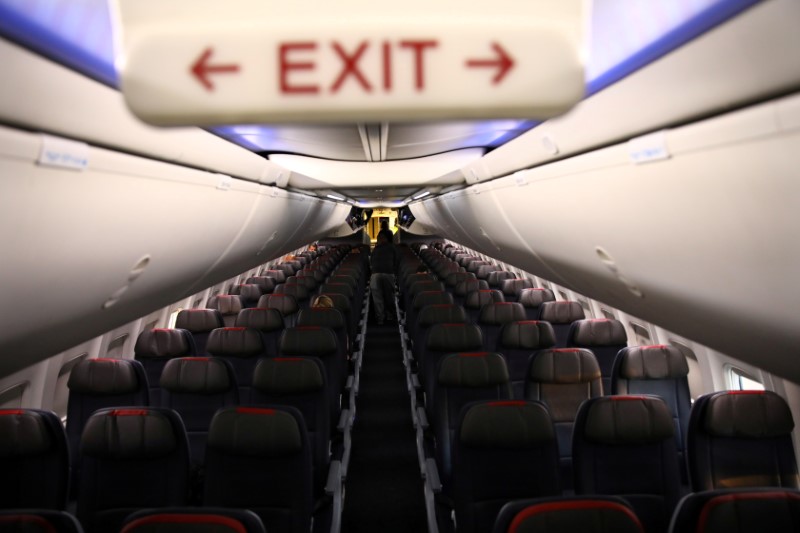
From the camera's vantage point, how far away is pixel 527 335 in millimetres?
5695

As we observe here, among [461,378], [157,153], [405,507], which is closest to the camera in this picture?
[157,153]

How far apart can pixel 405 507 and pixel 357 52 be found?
16.1 ft

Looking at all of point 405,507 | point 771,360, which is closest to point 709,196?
point 771,360

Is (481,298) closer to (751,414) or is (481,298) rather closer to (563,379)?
(563,379)

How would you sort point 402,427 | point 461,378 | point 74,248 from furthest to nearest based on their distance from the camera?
point 402,427, point 461,378, point 74,248

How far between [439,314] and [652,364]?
2.79m

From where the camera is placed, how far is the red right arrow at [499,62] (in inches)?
43.2

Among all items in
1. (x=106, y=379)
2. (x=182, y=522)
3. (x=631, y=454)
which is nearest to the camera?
(x=182, y=522)

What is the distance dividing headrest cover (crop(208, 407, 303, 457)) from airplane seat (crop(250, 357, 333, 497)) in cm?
113

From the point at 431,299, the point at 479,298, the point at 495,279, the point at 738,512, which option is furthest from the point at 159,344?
the point at 495,279

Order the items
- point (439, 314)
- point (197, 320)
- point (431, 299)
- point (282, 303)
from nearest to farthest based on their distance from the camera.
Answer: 1. point (197, 320)
2. point (439, 314)
3. point (431, 299)
4. point (282, 303)

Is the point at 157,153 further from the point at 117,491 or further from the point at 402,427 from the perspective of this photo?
the point at 402,427

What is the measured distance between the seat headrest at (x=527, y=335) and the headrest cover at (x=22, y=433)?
378 centimetres

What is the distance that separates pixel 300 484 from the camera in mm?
3434
